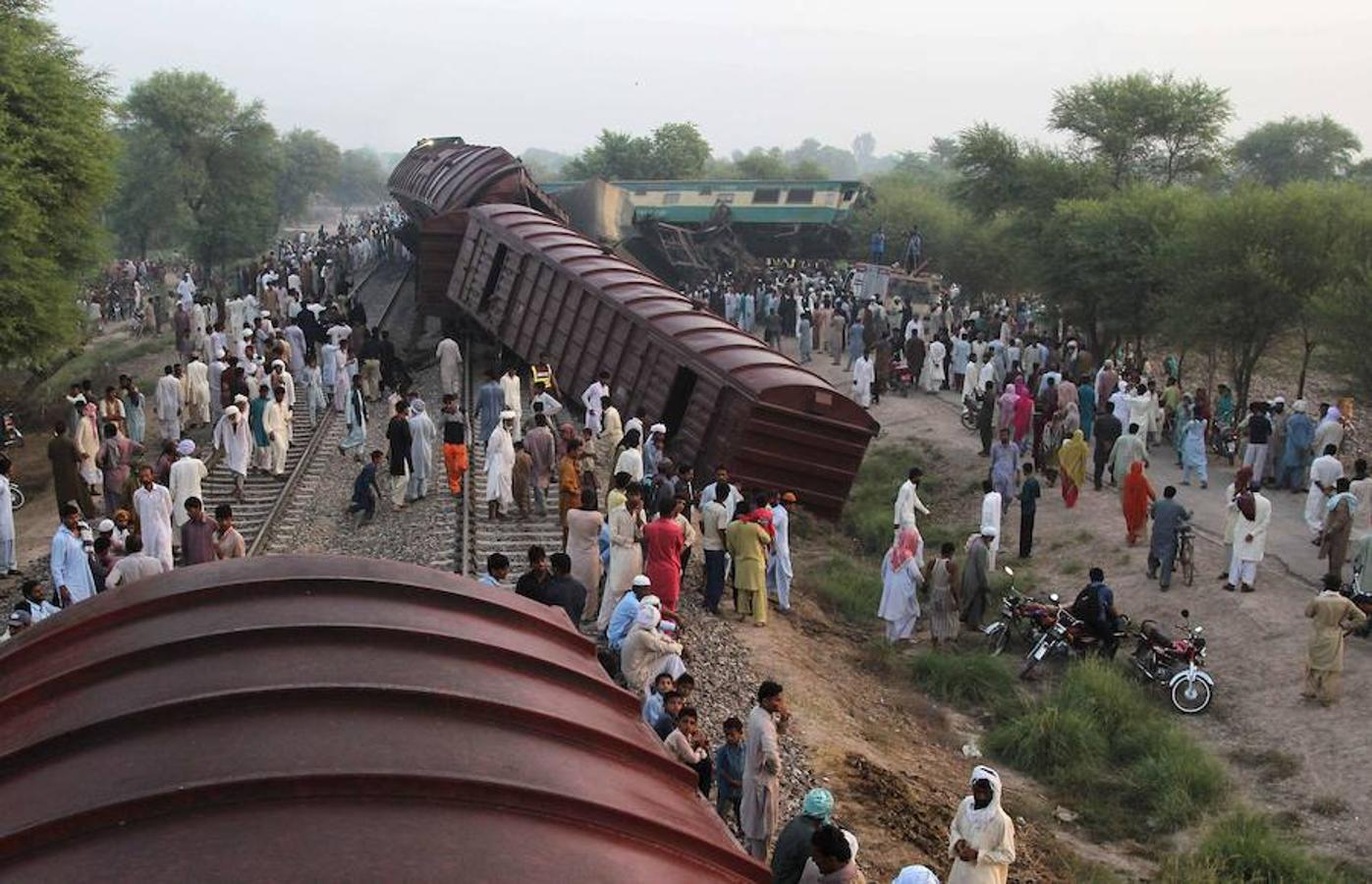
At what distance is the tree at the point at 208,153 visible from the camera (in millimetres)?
47594

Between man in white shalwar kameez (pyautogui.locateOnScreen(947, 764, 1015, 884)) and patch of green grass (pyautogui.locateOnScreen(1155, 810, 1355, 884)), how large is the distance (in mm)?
2727

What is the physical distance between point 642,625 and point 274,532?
6.66 m

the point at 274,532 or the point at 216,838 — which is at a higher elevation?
the point at 216,838

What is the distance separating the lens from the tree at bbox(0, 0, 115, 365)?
65.2 feet

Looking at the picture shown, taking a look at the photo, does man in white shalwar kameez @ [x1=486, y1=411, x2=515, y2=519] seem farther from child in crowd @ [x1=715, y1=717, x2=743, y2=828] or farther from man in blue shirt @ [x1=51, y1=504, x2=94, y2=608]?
child in crowd @ [x1=715, y1=717, x2=743, y2=828]

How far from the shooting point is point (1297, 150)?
226 feet

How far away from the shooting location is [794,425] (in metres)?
15.3

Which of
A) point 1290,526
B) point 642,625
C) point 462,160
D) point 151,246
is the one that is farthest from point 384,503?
point 151,246

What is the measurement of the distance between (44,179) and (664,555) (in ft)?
51.4

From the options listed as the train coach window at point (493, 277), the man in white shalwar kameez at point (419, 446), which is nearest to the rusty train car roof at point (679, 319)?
the train coach window at point (493, 277)

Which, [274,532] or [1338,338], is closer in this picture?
[274,532]

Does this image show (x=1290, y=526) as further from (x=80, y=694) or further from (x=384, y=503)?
(x=80, y=694)

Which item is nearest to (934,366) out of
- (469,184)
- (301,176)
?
(469,184)

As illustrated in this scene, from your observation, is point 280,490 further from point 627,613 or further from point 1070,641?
point 1070,641
